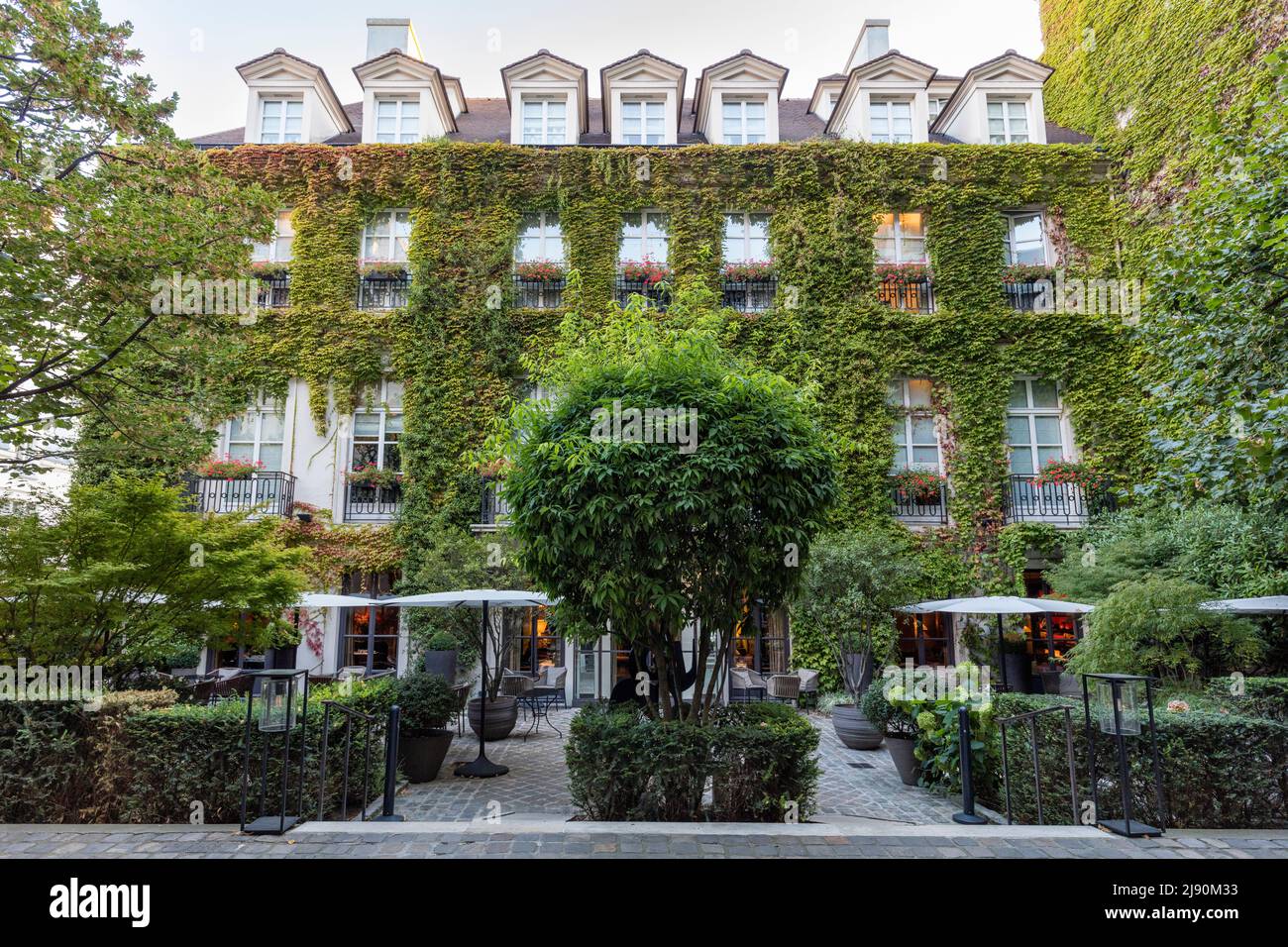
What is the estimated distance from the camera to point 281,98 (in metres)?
17.3

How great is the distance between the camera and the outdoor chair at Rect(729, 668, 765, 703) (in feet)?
44.0

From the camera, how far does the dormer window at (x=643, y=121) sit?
1767 centimetres

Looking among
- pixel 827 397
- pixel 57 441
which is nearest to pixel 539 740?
pixel 57 441

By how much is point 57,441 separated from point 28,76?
3781 millimetres

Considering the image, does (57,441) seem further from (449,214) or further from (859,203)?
(859,203)

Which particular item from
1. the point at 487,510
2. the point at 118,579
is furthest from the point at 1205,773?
the point at 487,510

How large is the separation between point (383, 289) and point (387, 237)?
1.35m

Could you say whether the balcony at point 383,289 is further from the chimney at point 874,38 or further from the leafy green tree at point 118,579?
the chimney at point 874,38

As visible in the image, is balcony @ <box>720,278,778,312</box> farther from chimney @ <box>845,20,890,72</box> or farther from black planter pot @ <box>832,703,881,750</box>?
black planter pot @ <box>832,703,881,750</box>

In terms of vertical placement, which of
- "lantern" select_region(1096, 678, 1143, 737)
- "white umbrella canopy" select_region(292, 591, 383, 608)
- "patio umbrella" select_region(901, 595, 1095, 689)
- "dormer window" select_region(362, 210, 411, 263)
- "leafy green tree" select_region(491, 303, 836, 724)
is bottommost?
"lantern" select_region(1096, 678, 1143, 737)

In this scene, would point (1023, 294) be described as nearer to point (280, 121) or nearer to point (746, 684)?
point (746, 684)

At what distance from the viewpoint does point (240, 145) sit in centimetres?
1650

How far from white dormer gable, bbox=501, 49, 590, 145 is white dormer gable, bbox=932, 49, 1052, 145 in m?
9.94

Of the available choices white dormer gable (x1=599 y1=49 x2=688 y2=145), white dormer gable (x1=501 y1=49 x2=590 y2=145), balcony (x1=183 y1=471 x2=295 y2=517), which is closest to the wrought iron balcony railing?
white dormer gable (x1=599 y1=49 x2=688 y2=145)
